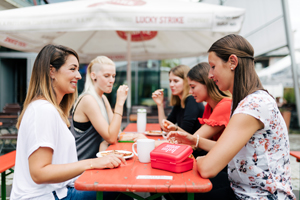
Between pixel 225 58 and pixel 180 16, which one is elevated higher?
pixel 180 16

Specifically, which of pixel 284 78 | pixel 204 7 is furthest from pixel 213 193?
pixel 284 78

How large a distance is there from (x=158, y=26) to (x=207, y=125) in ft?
5.23

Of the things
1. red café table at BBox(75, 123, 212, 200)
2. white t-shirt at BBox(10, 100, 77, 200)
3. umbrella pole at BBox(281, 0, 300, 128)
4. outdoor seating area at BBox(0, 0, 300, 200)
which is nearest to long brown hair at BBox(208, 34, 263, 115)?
outdoor seating area at BBox(0, 0, 300, 200)

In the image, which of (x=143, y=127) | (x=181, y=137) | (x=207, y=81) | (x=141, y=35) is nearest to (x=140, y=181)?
(x=181, y=137)

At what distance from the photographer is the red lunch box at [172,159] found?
4.08 ft

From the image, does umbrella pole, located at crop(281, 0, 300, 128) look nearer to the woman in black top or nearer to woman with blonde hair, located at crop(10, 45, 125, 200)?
the woman in black top

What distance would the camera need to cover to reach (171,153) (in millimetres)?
1290

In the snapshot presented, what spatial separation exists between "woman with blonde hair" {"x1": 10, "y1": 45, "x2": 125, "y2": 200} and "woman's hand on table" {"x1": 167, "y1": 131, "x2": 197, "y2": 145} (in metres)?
0.48

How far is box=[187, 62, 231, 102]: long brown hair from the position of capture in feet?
6.90

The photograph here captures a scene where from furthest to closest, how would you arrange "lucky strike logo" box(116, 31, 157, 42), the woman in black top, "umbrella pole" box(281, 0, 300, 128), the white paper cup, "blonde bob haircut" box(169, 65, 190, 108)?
1. "umbrella pole" box(281, 0, 300, 128)
2. "lucky strike logo" box(116, 31, 157, 42)
3. "blonde bob haircut" box(169, 65, 190, 108)
4. the woman in black top
5. the white paper cup

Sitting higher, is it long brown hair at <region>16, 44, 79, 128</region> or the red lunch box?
long brown hair at <region>16, 44, 79, 128</region>

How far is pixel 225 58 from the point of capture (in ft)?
4.47

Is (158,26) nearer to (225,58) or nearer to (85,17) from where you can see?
(85,17)

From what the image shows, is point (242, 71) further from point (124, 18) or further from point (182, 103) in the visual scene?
point (124, 18)
